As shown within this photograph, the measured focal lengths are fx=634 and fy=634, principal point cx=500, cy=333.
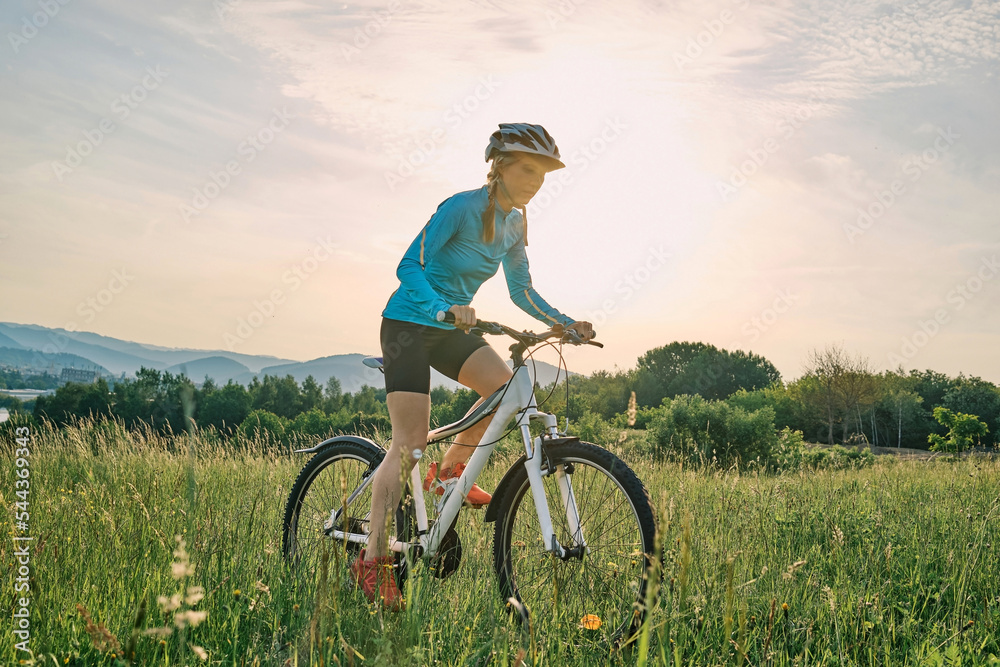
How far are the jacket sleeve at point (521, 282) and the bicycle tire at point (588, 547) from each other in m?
1.05

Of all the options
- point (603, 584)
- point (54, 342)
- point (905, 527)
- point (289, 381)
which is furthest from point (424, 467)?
point (289, 381)

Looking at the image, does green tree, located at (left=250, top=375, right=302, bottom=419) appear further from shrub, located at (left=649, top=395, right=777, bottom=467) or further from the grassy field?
the grassy field

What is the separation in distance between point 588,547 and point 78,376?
5517cm

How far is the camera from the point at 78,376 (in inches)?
1876

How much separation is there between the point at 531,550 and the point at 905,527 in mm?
2778

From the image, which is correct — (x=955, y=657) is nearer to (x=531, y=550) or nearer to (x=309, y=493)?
(x=531, y=550)

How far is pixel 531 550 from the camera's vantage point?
3.08m

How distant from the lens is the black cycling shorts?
10.9ft

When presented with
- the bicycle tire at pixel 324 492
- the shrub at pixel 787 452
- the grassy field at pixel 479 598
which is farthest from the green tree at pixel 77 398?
the grassy field at pixel 479 598

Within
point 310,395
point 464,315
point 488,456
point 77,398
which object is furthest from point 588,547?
point 310,395

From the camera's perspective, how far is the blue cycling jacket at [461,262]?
3.28m

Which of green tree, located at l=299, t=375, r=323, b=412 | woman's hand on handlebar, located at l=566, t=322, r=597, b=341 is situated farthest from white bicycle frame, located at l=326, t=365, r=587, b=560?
green tree, located at l=299, t=375, r=323, b=412

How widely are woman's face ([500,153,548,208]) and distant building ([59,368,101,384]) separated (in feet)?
149

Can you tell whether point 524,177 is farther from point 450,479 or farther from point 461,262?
point 450,479
